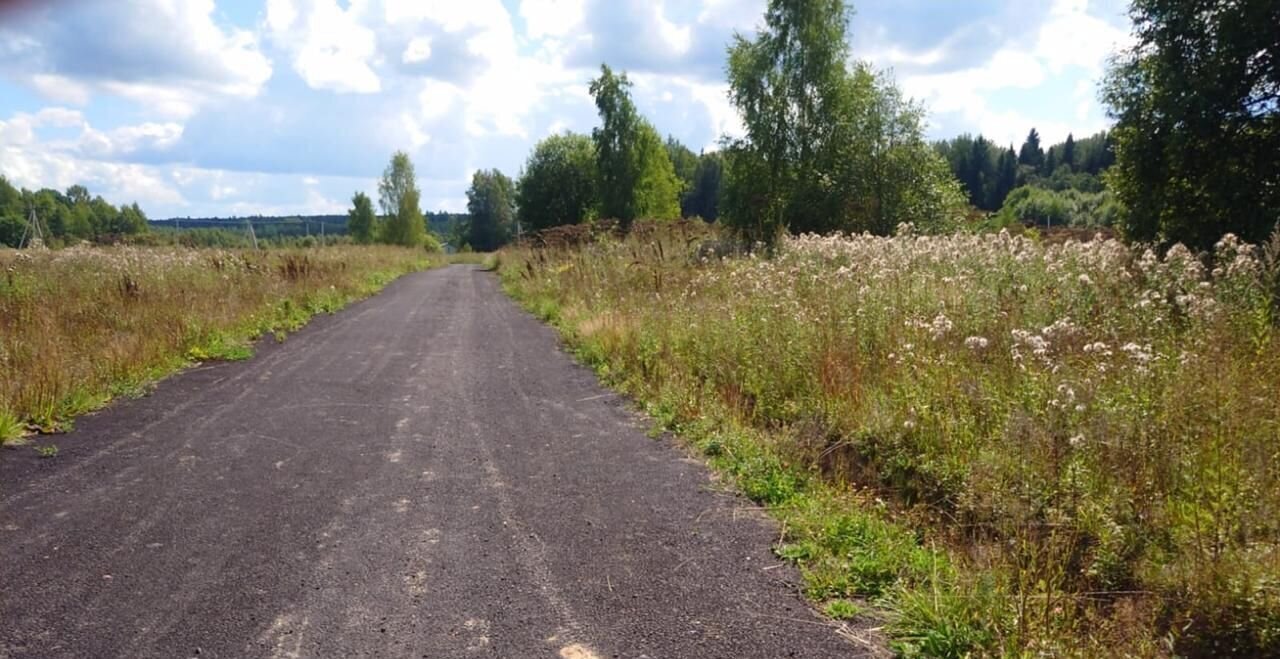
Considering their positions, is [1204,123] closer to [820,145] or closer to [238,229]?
[820,145]

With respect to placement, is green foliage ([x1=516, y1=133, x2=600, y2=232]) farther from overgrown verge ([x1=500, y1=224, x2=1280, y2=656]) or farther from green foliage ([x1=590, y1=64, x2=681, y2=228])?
overgrown verge ([x1=500, y1=224, x2=1280, y2=656])

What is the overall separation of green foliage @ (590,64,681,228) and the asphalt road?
1406 inches

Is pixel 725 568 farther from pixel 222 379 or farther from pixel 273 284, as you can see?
pixel 273 284

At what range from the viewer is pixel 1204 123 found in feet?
32.4

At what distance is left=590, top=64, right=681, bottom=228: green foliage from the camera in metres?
42.7

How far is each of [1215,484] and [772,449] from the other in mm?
2836

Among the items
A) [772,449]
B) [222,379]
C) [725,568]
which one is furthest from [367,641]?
[222,379]

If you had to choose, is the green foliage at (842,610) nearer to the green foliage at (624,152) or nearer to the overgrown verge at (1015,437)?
the overgrown verge at (1015,437)

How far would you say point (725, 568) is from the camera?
4.03 metres

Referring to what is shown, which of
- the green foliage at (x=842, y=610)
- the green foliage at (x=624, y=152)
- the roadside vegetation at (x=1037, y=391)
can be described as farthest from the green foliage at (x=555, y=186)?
the green foliage at (x=842, y=610)

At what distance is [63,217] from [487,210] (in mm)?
52500

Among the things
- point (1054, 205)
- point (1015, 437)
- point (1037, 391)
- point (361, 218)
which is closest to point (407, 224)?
point (361, 218)

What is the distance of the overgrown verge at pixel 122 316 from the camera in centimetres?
725

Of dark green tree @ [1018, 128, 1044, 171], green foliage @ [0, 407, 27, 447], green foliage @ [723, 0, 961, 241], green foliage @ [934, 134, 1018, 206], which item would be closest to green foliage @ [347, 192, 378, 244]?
green foliage @ [723, 0, 961, 241]
